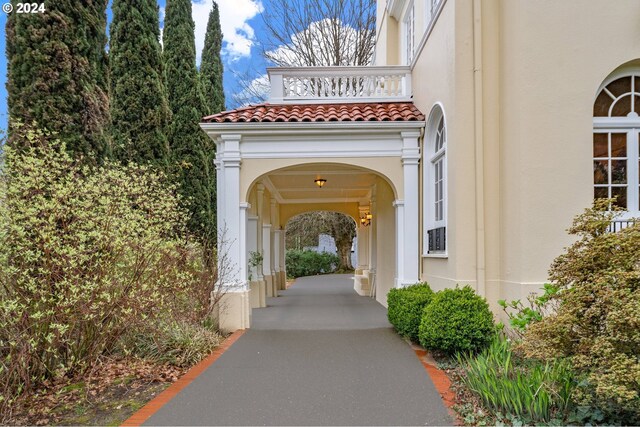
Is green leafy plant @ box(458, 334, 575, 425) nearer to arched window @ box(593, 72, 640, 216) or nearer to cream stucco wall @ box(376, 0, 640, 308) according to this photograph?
cream stucco wall @ box(376, 0, 640, 308)

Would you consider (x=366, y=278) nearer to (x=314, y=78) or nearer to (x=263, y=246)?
(x=263, y=246)

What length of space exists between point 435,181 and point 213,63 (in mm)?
12966

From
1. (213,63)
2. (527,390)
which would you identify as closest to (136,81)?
(213,63)

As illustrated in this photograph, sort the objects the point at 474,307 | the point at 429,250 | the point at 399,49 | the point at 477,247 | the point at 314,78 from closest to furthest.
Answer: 1. the point at 474,307
2. the point at 477,247
3. the point at 429,250
4. the point at 314,78
5. the point at 399,49

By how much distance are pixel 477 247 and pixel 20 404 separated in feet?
20.3

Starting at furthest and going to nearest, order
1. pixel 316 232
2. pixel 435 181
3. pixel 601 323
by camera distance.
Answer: pixel 316 232
pixel 435 181
pixel 601 323

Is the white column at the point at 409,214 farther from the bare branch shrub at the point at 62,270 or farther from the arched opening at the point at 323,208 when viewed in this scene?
the bare branch shrub at the point at 62,270

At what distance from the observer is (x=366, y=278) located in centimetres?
1675

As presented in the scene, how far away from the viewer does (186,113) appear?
1433 centimetres

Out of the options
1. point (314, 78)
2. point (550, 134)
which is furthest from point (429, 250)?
point (314, 78)

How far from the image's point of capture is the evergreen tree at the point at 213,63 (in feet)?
59.8

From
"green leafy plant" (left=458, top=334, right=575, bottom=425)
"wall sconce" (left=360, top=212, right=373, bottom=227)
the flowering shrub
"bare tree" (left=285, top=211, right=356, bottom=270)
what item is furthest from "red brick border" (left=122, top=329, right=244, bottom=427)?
"bare tree" (left=285, top=211, right=356, bottom=270)

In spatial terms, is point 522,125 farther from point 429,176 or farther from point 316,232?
point 316,232

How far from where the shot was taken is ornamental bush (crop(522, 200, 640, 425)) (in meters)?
3.60
